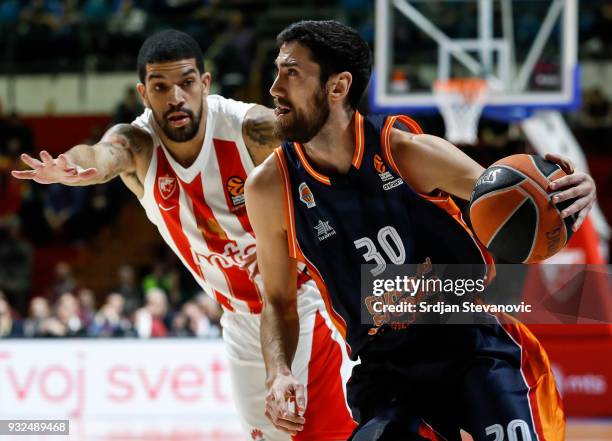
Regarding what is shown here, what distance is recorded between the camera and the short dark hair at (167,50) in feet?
A: 13.4

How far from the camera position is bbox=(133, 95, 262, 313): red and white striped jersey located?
4.20 m

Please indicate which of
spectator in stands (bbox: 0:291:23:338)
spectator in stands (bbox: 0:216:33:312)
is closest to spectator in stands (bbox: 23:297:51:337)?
spectator in stands (bbox: 0:291:23:338)

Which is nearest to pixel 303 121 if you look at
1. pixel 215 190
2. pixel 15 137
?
pixel 215 190

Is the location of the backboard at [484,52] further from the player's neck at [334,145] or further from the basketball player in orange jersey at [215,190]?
the player's neck at [334,145]

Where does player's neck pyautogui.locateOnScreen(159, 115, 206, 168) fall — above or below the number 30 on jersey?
above


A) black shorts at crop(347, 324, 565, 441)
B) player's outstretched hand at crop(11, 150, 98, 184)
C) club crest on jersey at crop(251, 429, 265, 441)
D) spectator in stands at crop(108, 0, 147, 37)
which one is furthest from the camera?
spectator in stands at crop(108, 0, 147, 37)

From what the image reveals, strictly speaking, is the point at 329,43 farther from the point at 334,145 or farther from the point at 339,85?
the point at 334,145

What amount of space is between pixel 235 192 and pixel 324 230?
101 cm

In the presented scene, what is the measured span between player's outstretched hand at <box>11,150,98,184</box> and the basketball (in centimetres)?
156

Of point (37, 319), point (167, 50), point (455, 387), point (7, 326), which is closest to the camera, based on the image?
point (455, 387)

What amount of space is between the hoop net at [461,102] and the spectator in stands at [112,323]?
4.23m

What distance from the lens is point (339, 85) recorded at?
134 inches

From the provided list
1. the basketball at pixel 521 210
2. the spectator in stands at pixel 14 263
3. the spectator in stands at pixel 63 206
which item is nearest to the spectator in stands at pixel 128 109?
the spectator in stands at pixel 63 206

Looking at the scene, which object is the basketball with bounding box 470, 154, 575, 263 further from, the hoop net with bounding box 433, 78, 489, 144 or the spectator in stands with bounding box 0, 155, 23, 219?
the spectator in stands with bounding box 0, 155, 23, 219
